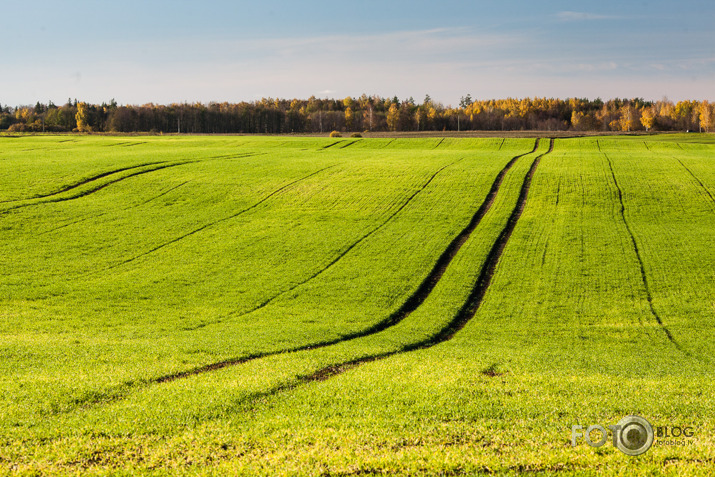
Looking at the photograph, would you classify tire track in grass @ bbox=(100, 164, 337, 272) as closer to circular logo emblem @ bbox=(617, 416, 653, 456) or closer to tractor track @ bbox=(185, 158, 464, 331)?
tractor track @ bbox=(185, 158, 464, 331)

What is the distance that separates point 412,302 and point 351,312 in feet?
16.1

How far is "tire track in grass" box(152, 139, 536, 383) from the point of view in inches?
940

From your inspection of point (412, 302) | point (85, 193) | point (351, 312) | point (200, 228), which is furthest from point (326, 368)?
point (85, 193)

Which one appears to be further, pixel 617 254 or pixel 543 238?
pixel 543 238

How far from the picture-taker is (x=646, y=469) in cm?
1221

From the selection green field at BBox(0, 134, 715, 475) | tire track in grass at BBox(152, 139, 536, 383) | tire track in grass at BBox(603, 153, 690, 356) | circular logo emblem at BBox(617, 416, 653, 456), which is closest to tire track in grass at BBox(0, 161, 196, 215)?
green field at BBox(0, 134, 715, 475)

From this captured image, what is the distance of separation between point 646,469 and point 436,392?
7.34 meters

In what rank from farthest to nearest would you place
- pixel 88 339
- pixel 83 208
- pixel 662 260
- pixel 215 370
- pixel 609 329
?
pixel 83 208, pixel 662 260, pixel 609 329, pixel 88 339, pixel 215 370

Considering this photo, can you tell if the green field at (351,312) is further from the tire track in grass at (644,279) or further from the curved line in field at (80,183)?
the curved line in field at (80,183)

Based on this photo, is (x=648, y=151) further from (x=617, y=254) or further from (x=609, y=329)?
(x=609, y=329)

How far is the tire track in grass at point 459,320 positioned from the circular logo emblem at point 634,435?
34.3 feet

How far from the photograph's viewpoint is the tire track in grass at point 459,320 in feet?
68.4

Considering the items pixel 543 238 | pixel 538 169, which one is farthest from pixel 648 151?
pixel 543 238

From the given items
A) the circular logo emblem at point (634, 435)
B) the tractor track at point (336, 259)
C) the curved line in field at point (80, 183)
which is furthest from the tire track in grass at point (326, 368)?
the curved line in field at point (80, 183)
